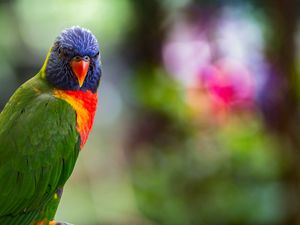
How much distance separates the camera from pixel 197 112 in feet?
9.96

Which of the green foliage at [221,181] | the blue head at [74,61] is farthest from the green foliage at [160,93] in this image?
the blue head at [74,61]

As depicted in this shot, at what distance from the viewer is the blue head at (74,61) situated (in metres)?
1.91

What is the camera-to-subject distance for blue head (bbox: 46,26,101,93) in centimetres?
191

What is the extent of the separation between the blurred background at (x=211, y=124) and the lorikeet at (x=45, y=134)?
3.59 feet

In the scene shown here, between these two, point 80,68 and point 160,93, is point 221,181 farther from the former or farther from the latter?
point 80,68

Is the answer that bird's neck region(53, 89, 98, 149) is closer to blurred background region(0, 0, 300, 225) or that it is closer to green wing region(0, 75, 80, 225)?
green wing region(0, 75, 80, 225)

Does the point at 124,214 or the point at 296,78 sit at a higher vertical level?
the point at 296,78

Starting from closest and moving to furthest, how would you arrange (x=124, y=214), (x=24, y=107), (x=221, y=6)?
1. (x=24, y=107)
2. (x=221, y=6)
3. (x=124, y=214)

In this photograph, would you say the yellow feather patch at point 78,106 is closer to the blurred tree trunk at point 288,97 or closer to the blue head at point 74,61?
the blue head at point 74,61

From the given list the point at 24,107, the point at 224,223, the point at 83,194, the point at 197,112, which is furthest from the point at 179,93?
the point at 24,107

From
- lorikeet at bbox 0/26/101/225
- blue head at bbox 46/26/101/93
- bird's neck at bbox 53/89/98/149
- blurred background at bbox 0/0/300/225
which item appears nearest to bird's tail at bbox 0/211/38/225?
lorikeet at bbox 0/26/101/225

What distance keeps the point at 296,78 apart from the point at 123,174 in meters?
1.13

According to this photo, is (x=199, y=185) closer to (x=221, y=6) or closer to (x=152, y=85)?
(x=152, y=85)

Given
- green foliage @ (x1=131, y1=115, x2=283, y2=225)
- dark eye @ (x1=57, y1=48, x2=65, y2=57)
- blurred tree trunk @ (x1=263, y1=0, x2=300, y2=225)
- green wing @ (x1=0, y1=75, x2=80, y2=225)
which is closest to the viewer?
green wing @ (x1=0, y1=75, x2=80, y2=225)
